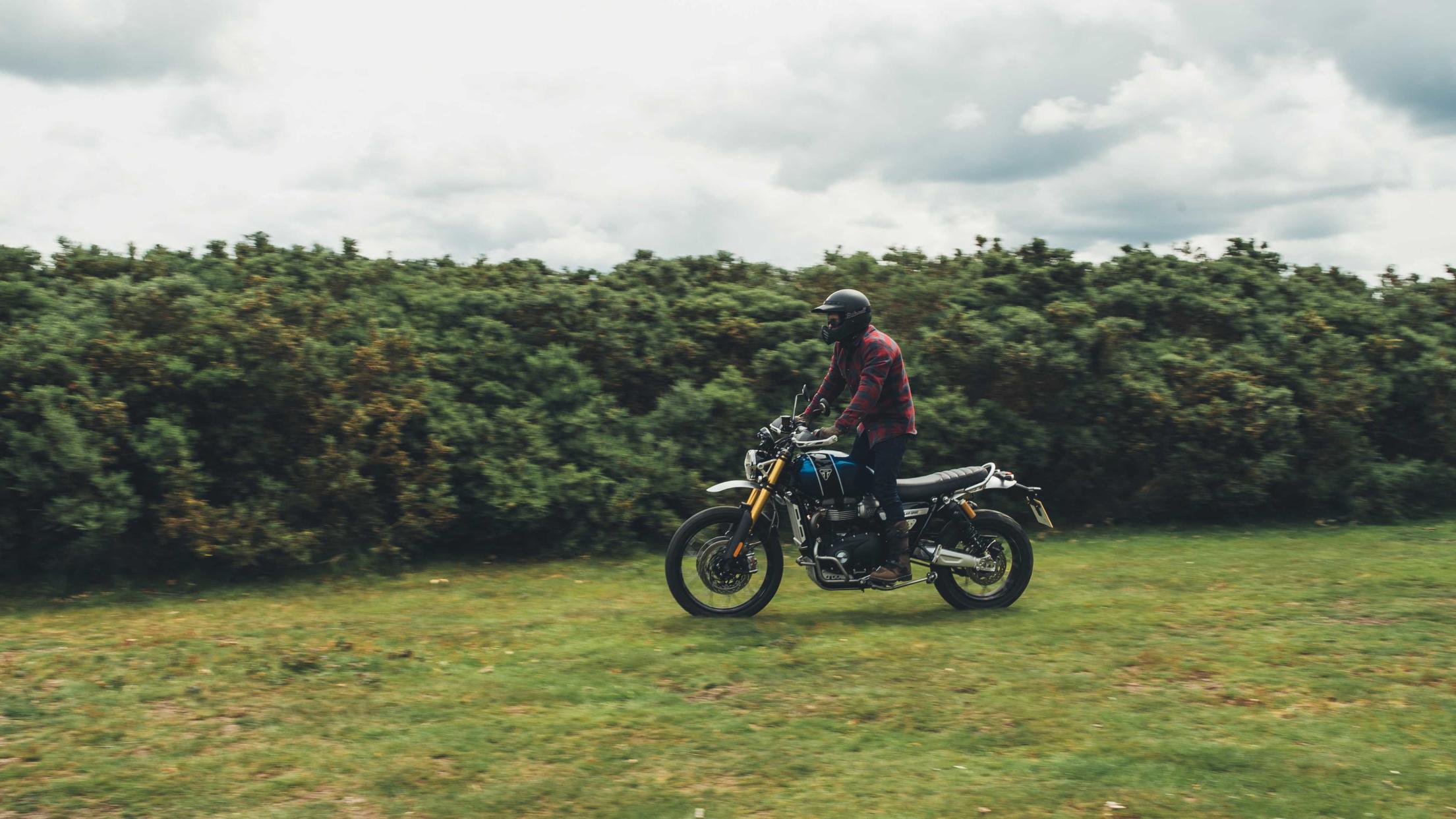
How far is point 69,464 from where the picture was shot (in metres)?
8.84

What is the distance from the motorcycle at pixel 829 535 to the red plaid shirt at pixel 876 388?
0.27m

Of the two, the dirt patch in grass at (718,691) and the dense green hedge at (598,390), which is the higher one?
the dense green hedge at (598,390)

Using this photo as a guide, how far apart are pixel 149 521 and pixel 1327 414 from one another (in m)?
11.4

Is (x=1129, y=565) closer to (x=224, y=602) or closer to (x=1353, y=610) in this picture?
(x=1353, y=610)

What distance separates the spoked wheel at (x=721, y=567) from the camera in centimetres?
843

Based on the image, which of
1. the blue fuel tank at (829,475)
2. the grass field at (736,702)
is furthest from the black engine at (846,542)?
the grass field at (736,702)

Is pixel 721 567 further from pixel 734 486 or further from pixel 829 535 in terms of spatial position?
pixel 829 535

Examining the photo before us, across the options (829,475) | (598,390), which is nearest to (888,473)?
(829,475)

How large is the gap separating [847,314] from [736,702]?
3144mm

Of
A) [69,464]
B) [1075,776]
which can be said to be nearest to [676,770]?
[1075,776]

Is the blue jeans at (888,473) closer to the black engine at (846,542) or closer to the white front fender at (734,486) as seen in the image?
the black engine at (846,542)

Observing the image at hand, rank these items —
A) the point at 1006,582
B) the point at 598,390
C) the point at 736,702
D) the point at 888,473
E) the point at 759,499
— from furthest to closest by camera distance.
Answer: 1. the point at 598,390
2. the point at 1006,582
3. the point at 888,473
4. the point at 759,499
5. the point at 736,702

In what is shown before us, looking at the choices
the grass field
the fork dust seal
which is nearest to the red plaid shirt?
the fork dust seal

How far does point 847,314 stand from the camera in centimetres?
847
